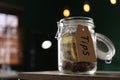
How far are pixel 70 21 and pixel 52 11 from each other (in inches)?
182

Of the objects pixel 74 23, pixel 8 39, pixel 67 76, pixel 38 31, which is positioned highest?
pixel 38 31

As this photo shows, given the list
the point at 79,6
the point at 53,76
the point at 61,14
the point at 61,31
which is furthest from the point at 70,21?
the point at 61,14

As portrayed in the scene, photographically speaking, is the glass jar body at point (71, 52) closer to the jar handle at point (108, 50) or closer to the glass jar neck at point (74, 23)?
the glass jar neck at point (74, 23)

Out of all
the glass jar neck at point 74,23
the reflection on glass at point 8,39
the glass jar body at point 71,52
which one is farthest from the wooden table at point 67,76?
the reflection on glass at point 8,39

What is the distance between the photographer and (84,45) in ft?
2.82

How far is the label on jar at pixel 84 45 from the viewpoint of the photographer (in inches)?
32.8

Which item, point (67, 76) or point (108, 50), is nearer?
point (67, 76)

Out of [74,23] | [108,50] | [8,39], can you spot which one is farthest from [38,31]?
[74,23]

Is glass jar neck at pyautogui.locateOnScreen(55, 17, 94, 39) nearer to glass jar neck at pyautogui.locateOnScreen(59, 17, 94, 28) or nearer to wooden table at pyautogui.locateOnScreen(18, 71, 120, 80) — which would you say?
glass jar neck at pyautogui.locateOnScreen(59, 17, 94, 28)

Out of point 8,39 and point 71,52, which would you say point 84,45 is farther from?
point 8,39

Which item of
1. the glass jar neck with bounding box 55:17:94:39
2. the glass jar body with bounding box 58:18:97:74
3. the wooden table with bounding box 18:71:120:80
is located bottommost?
the wooden table with bounding box 18:71:120:80

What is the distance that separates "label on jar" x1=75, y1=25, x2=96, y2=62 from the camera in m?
0.83

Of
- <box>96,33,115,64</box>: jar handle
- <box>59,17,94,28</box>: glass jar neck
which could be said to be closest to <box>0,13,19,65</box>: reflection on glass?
<box>96,33,115,64</box>: jar handle

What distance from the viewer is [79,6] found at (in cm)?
418
